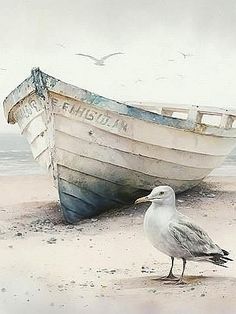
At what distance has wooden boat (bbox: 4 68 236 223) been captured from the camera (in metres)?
1.86

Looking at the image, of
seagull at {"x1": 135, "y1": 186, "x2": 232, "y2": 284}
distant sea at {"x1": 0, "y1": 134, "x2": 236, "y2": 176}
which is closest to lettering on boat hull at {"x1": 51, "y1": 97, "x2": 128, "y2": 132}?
distant sea at {"x1": 0, "y1": 134, "x2": 236, "y2": 176}

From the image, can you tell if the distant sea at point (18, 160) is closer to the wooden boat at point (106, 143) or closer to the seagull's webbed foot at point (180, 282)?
the wooden boat at point (106, 143)

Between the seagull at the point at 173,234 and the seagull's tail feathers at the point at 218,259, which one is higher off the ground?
the seagull at the point at 173,234

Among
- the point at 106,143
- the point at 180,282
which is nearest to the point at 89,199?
the point at 106,143

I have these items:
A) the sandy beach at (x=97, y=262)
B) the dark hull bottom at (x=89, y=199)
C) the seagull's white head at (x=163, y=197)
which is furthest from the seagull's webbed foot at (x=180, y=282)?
the dark hull bottom at (x=89, y=199)

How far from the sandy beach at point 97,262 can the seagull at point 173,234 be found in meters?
0.05

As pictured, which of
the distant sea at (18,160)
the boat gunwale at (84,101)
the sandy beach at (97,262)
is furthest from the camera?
the distant sea at (18,160)

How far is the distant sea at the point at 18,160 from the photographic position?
193 centimetres

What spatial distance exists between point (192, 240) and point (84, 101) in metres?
0.41

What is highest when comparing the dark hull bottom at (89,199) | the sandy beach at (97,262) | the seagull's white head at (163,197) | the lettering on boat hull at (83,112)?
the lettering on boat hull at (83,112)

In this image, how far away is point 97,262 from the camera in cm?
167

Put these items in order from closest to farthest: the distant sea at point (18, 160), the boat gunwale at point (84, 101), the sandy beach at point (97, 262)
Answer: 1. the sandy beach at point (97, 262)
2. the boat gunwale at point (84, 101)
3. the distant sea at point (18, 160)

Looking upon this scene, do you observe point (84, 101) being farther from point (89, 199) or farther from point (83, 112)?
point (89, 199)

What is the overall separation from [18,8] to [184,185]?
0.50m
